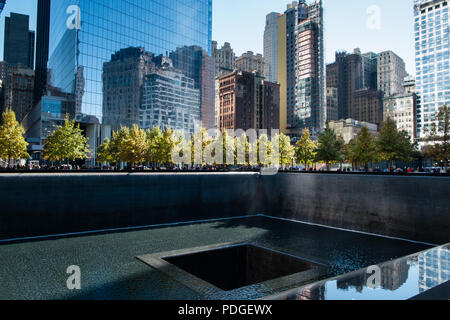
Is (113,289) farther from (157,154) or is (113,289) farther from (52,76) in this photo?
(52,76)

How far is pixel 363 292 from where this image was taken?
4551 mm

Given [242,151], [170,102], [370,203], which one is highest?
[170,102]

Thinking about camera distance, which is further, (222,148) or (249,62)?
(249,62)

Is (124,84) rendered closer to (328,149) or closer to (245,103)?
(328,149)

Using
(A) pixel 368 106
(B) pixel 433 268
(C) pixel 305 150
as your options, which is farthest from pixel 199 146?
(A) pixel 368 106

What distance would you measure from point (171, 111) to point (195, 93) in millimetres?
10696

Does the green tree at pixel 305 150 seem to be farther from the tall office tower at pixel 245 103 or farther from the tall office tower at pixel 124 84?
the tall office tower at pixel 245 103

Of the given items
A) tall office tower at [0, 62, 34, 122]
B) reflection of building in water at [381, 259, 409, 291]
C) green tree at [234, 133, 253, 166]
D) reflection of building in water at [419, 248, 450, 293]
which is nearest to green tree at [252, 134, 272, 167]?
green tree at [234, 133, 253, 166]

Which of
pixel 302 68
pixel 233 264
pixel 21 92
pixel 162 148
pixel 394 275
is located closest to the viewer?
pixel 394 275

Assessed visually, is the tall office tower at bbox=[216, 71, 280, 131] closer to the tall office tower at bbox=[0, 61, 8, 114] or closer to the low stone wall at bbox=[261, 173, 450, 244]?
the low stone wall at bbox=[261, 173, 450, 244]

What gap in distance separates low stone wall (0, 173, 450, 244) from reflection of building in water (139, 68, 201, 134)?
61.3m

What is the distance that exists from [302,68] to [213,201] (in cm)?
14572

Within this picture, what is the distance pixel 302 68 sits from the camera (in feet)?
520
